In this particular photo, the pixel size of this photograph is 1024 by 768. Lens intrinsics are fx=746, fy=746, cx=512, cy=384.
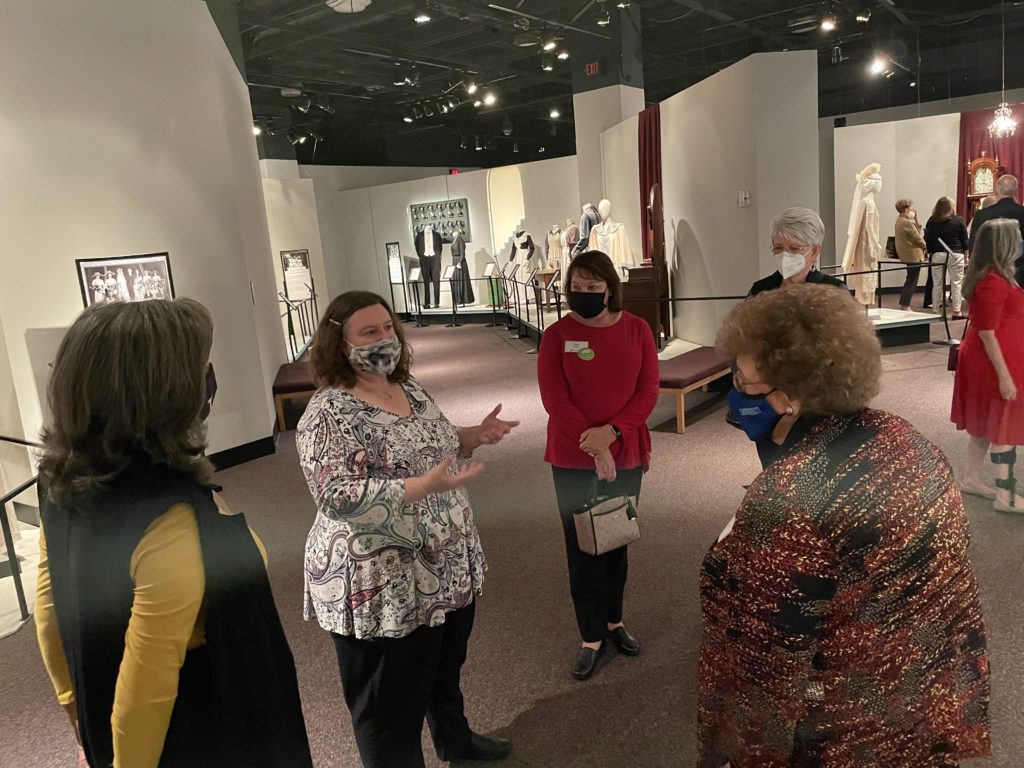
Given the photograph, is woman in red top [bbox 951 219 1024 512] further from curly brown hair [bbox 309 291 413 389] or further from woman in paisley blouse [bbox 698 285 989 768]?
curly brown hair [bbox 309 291 413 389]

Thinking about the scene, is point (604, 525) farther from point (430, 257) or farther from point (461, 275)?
point (430, 257)

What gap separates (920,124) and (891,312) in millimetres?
5775

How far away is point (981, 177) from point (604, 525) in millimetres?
13217

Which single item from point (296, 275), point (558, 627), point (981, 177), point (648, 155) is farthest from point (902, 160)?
point (558, 627)

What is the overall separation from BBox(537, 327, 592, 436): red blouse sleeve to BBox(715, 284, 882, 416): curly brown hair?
1.23 metres

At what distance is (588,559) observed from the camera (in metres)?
2.62

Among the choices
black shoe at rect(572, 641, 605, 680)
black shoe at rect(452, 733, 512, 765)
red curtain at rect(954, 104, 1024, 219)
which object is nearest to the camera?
black shoe at rect(452, 733, 512, 765)

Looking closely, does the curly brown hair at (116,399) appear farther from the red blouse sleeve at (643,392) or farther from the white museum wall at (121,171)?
the white museum wall at (121,171)

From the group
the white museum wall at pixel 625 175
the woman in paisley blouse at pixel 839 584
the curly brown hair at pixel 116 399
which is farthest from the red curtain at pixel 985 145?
the curly brown hair at pixel 116 399

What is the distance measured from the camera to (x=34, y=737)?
2723 mm

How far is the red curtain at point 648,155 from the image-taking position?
9.54 meters

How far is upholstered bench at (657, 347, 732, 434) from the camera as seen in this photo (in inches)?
241

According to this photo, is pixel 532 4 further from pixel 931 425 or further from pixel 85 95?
pixel 931 425

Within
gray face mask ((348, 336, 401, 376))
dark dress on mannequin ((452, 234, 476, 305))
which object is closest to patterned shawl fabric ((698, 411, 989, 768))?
gray face mask ((348, 336, 401, 376))
